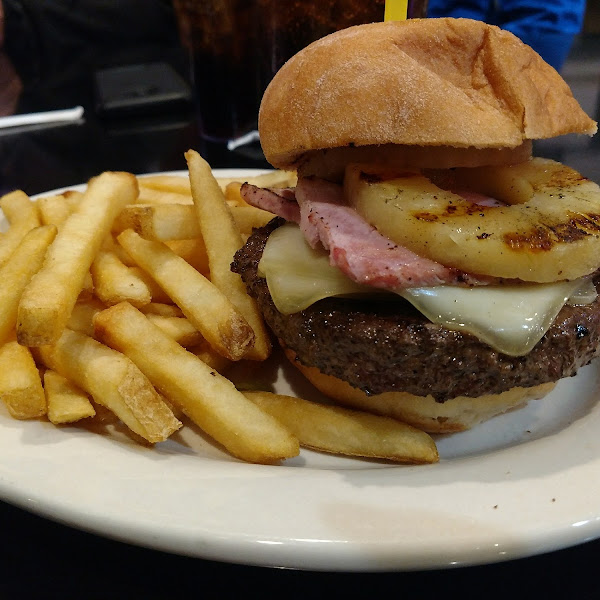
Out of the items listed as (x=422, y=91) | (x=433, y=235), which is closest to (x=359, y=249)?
(x=433, y=235)

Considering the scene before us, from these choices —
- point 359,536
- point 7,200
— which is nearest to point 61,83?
point 7,200

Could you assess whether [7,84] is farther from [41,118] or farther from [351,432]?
[351,432]

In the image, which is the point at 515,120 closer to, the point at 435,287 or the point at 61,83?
the point at 435,287

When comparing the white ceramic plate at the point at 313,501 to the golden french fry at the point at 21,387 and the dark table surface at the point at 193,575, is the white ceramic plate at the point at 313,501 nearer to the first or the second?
the golden french fry at the point at 21,387

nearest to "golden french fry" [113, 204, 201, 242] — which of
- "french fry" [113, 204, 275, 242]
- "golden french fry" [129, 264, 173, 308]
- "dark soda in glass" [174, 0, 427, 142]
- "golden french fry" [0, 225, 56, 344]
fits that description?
"french fry" [113, 204, 275, 242]

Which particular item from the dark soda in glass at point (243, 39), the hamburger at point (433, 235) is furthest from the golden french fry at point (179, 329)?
the dark soda in glass at point (243, 39)
